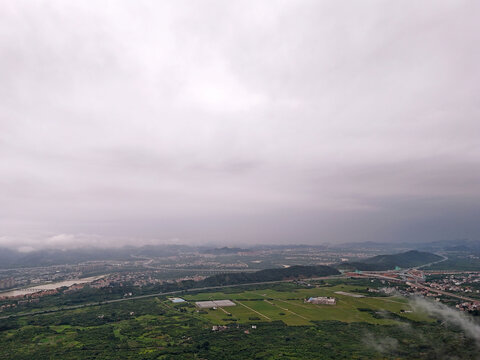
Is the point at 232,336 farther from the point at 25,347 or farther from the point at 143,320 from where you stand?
the point at 25,347

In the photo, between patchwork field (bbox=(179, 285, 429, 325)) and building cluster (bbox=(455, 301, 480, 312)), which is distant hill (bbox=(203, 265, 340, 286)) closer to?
patchwork field (bbox=(179, 285, 429, 325))

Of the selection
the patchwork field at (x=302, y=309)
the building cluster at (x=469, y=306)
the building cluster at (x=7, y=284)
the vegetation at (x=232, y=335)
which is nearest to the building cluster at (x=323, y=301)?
the patchwork field at (x=302, y=309)

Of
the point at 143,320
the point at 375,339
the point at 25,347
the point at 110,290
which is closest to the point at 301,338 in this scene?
the point at 375,339

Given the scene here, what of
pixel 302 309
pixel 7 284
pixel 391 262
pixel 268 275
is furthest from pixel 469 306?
pixel 7 284

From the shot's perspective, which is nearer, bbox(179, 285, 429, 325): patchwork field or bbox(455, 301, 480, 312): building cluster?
bbox(455, 301, 480, 312): building cluster

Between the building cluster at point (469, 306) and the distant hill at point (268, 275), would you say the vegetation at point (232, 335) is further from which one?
the distant hill at point (268, 275)

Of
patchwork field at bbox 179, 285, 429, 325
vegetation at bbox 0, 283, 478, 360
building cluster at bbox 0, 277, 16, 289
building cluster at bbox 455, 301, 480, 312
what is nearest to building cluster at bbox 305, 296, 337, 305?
patchwork field at bbox 179, 285, 429, 325
